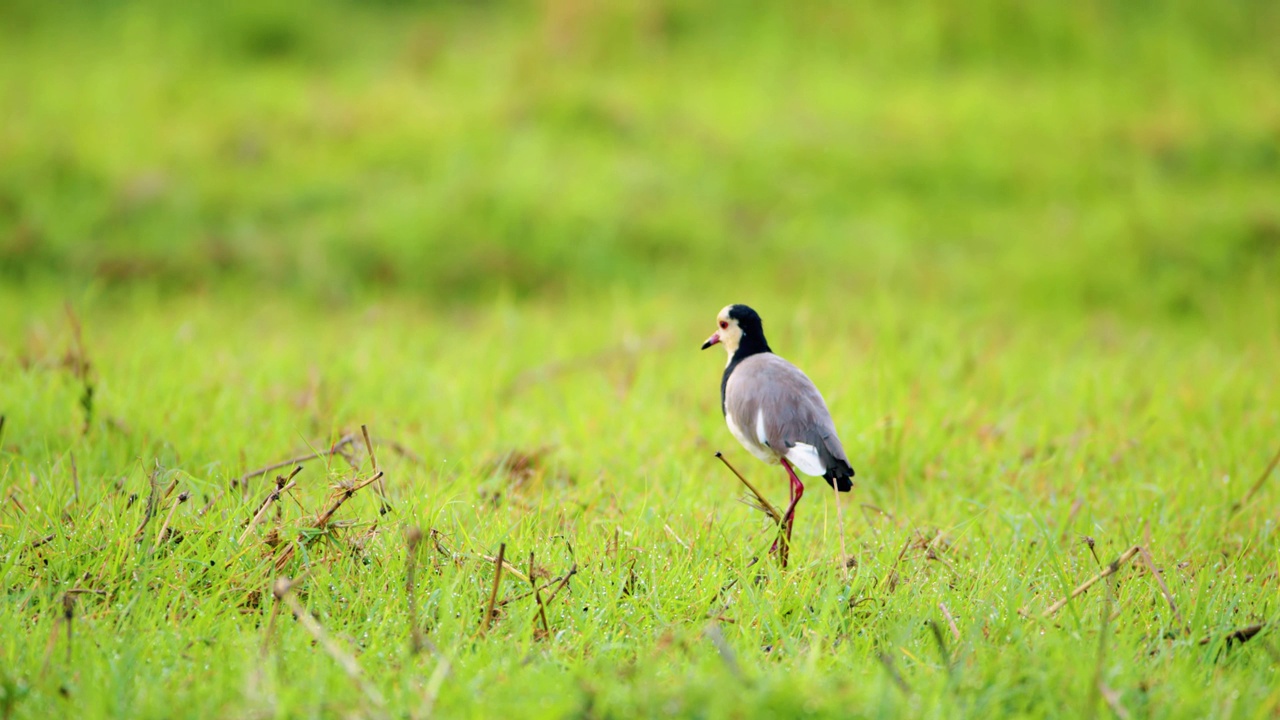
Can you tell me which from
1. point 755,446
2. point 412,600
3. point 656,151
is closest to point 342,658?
point 412,600

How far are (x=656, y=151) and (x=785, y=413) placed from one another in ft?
19.6

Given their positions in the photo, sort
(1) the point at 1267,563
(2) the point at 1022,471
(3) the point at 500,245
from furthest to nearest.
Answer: (3) the point at 500,245 < (2) the point at 1022,471 < (1) the point at 1267,563

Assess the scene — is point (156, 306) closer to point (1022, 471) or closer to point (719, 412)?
point (719, 412)

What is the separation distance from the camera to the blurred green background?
7.20 metres

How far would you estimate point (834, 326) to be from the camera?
6.35 metres

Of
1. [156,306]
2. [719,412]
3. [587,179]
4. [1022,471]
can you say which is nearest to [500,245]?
[587,179]

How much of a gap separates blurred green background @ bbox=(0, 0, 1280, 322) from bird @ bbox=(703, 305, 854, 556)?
3846 mm

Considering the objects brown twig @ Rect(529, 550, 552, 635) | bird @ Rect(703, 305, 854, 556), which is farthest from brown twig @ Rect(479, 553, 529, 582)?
bird @ Rect(703, 305, 854, 556)

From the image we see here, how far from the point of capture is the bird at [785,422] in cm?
296

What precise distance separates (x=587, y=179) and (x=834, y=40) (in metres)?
4.01

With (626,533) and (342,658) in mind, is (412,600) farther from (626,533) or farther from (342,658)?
(626,533)

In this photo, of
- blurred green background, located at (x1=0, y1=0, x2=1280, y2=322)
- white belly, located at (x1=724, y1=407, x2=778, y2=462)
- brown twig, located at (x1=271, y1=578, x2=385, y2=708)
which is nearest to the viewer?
brown twig, located at (x1=271, y1=578, x2=385, y2=708)

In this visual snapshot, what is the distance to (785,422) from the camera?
3018mm

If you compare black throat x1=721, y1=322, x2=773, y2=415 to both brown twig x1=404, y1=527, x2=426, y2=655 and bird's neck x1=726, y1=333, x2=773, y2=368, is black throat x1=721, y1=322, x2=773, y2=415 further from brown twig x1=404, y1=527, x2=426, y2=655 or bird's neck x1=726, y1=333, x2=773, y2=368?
brown twig x1=404, y1=527, x2=426, y2=655
